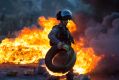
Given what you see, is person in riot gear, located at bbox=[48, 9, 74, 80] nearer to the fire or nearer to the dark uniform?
the dark uniform

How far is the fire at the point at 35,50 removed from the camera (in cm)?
2305

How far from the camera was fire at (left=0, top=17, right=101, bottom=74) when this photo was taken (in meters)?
23.0

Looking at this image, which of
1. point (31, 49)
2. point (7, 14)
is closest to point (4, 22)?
point (7, 14)

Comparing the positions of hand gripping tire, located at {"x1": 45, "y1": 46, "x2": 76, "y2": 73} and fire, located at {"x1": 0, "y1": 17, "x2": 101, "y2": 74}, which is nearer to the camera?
hand gripping tire, located at {"x1": 45, "y1": 46, "x2": 76, "y2": 73}

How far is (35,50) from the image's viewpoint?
28.1 metres

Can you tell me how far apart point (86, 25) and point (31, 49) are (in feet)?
21.6

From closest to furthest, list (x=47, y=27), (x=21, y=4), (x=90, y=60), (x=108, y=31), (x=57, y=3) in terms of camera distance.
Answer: (x=90, y=60)
(x=108, y=31)
(x=47, y=27)
(x=57, y=3)
(x=21, y=4)

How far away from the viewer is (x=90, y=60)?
2309cm

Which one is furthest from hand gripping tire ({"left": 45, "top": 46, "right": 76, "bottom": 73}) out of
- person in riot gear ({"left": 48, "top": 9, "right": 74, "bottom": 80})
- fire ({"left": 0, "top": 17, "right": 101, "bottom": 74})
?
fire ({"left": 0, "top": 17, "right": 101, "bottom": 74})

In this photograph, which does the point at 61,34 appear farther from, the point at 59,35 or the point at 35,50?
the point at 35,50

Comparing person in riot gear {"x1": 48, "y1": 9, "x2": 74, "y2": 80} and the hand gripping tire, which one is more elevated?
person in riot gear {"x1": 48, "y1": 9, "x2": 74, "y2": 80}

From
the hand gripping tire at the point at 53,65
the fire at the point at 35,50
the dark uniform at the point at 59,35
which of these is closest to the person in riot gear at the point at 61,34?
the dark uniform at the point at 59,35

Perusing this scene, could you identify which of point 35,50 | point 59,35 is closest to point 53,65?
point 59,35

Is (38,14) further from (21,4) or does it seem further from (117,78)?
(117,78)
